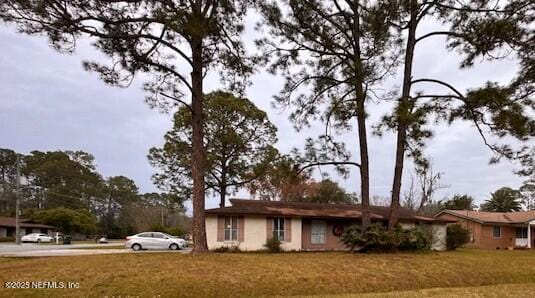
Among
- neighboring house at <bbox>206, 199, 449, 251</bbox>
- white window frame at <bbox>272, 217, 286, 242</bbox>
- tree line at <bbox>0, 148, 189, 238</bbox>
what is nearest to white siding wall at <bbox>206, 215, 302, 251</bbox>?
neighboring house at <bbox>206, 199, 449, 251</bbox>

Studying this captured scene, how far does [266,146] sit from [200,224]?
16.5 meters

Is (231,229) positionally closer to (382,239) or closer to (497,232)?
(382,239)

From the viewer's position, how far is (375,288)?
38.6 ft

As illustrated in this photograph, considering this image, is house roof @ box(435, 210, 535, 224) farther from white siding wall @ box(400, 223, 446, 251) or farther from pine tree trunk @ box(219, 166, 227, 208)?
pine tree trunk @ box(219, 166, 227, 208)

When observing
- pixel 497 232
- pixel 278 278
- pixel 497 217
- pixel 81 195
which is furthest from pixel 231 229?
pixel 81 195

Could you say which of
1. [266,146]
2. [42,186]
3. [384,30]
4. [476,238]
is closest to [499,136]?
[384,30]

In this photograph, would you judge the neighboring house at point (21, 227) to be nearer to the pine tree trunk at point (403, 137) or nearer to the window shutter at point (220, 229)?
the window shutter at point (220, 229)

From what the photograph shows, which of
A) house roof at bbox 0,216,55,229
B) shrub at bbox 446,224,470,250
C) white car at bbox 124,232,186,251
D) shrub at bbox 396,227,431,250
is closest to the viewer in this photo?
shrub at bbox 396,227,431,250

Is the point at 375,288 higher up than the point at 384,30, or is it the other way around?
the point at 384,30

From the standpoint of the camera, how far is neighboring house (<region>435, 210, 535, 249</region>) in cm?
3628

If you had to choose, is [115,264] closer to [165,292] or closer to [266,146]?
[165,292]

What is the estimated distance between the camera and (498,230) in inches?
1459

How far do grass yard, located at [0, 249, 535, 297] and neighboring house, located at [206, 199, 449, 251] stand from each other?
9.38m

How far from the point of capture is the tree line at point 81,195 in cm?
5894
